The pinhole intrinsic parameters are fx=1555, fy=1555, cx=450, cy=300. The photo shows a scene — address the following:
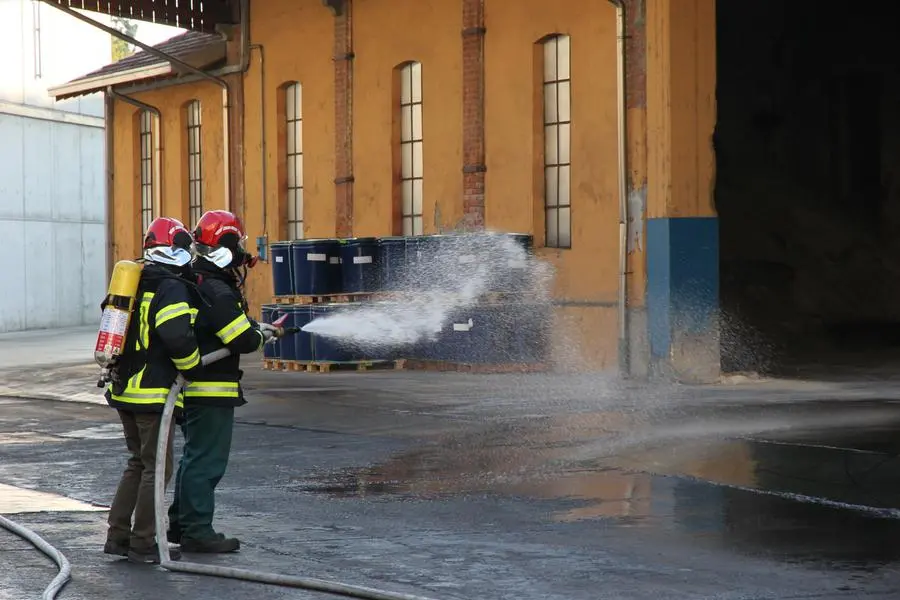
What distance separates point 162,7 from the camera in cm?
2628

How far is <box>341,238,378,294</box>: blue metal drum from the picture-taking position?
68.0 feet

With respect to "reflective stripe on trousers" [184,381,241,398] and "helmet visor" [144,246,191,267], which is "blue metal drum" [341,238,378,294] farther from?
"helmet visor" [144,246,191,267]

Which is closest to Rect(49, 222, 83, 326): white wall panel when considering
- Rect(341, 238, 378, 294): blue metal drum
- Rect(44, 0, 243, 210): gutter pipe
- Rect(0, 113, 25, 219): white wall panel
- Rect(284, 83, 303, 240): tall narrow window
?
Rect(0, 113, 25, 219): white wall panel

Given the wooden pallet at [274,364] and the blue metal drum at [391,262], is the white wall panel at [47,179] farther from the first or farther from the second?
the blue metal drum at [391,262]

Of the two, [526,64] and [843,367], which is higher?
[526,64]

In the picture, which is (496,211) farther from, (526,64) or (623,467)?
(623,467)

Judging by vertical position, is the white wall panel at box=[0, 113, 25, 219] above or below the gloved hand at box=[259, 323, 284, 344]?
above

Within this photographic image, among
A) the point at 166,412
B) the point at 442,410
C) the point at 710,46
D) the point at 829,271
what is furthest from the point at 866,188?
the point at 166,412

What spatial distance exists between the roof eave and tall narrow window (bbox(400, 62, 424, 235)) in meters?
6.03

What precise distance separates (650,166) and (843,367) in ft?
12.8

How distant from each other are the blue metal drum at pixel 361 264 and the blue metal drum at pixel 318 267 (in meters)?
0.17

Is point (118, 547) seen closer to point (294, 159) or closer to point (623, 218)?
point (623, 218)

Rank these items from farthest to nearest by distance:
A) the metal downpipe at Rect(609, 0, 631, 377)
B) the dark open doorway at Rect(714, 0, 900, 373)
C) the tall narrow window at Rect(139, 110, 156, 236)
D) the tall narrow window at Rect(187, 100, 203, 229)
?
1. the tall narrow window at Rect(139, 110, 156, 236)
2. the tall narrow window at Rect(187, 100, 203, 229)
3. the dark open doorway at Rect(714, 0, 900, 373)
4. the metal downpipe at Rect(609, 0, 631, 377)

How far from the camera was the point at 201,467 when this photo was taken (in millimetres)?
7848
